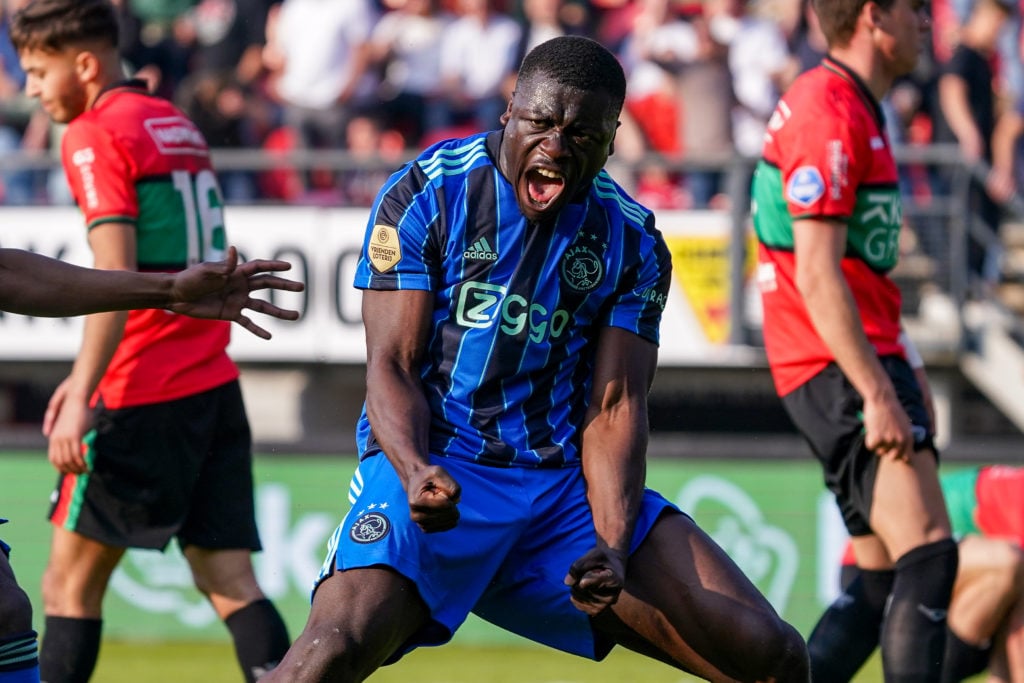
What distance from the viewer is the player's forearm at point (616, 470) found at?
4195 millimetres

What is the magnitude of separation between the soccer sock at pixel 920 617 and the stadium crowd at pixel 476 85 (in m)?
6.72

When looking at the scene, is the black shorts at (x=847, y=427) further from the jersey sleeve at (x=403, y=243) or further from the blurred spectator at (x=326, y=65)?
the blurred spectator at (x=326, y=65)

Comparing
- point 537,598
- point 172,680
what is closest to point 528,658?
point 172,680

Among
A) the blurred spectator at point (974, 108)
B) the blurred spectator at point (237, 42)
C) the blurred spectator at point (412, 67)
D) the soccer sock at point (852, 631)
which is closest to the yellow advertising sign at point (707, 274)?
the blurred spectator at point (974, 108)

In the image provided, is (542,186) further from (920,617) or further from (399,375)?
(920,617)

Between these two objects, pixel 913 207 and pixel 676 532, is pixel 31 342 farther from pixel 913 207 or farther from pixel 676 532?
pixel 676 532

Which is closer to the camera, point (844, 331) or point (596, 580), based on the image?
point (596, 580)

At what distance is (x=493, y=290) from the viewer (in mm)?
4270

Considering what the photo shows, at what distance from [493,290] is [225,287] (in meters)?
0.70

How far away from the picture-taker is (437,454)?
14.0 feet

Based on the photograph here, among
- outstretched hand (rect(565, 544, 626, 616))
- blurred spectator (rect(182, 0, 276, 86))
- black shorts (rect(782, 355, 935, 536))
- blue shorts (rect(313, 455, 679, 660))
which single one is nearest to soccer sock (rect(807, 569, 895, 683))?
black shorts (rect(782, 355, 935, 536))

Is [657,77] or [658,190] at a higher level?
[657,77]

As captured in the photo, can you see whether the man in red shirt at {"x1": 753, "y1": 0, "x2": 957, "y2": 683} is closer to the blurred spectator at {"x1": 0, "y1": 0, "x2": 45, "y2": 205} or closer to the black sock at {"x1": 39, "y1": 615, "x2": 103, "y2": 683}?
the black sock at {"x1": 39, "y1": 615, "x2": 103, "y2": 683}

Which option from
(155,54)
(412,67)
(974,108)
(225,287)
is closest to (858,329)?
(225,287)
